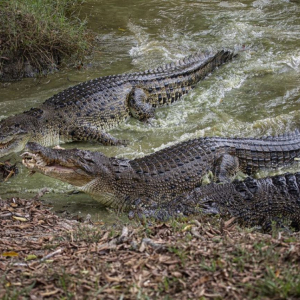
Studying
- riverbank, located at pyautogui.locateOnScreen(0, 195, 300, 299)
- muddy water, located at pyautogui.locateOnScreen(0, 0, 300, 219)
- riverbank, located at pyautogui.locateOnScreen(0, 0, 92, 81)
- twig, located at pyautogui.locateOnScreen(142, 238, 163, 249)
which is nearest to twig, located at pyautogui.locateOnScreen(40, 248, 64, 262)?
riverbank, located at pyautogui.locateOnScreen(0, 195, 300, 299)

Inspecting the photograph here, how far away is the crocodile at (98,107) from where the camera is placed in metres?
7.71

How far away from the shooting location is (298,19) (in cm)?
1319

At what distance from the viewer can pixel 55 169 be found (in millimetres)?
5543

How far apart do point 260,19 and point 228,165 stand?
8604mm

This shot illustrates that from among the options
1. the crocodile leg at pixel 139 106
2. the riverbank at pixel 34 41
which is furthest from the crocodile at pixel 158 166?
the riverbank at pixel 34 41

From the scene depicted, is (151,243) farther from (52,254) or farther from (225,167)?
(225,167)

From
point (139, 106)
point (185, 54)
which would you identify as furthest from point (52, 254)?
point (185, 54)

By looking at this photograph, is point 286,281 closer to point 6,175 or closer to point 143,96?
point 6,175

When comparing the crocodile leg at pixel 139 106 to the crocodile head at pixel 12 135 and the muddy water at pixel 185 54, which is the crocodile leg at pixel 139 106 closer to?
the muddy water at pixel 185 54

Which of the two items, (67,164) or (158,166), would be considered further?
(158,166)

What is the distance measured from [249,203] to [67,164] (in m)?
2.22

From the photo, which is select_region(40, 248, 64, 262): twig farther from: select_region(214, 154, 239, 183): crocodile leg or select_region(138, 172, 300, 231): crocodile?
select_region(214, 154, 239, 183): crocodile leg

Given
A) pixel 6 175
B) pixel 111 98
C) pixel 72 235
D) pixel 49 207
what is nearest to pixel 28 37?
pixel 111 98

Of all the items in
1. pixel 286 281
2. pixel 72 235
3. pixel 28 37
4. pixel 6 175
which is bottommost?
pixel 6 175
